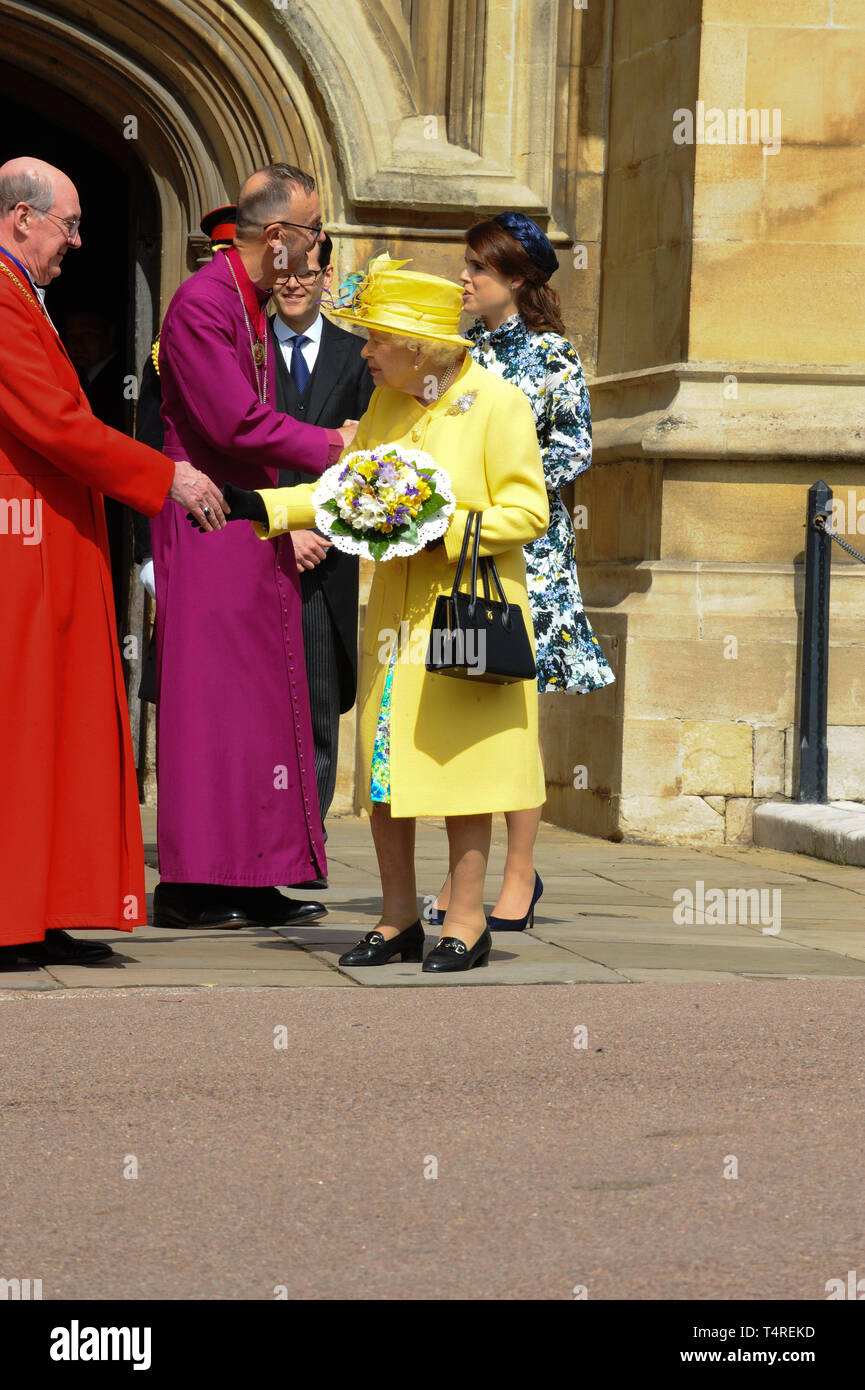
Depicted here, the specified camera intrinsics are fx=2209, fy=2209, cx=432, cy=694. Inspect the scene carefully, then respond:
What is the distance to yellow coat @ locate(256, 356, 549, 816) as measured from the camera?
5309 millimetres

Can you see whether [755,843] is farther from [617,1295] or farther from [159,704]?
[617,1295]

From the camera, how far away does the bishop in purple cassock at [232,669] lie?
20.5 ft

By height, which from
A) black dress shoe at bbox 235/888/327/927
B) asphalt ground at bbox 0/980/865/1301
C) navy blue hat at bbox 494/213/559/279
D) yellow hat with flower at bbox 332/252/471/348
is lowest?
asphalt ground at bbox 0/980/865/1301

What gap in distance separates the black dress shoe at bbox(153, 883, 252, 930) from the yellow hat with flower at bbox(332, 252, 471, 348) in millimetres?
1945

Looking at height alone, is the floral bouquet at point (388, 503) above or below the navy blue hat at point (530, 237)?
below

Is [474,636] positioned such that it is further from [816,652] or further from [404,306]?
[816,652]

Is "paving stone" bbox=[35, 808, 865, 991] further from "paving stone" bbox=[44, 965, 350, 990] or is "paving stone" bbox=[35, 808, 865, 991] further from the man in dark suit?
the man in dark suit

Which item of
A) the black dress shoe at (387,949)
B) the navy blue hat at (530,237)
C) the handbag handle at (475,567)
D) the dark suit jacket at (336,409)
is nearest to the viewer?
the handbag handle at (475,567)

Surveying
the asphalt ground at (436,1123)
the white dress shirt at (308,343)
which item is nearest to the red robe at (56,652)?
the asphalt ground at (436,1123)

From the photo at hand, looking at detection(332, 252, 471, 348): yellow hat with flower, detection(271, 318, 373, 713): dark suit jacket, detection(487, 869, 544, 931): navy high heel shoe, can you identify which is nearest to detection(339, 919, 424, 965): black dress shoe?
detection(487, 869, 544, 931): navy high heel shoe

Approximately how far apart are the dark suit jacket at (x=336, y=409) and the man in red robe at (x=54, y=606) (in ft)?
5.62

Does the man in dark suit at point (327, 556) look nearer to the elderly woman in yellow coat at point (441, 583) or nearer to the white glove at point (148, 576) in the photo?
the white glove at point (148, 576)

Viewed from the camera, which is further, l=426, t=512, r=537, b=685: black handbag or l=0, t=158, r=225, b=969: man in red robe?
l=0, t=158, r=225, b=969: man in red robe
